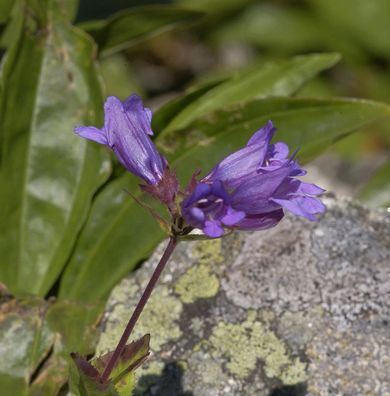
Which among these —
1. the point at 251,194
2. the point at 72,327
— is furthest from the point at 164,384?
the point at 251,194

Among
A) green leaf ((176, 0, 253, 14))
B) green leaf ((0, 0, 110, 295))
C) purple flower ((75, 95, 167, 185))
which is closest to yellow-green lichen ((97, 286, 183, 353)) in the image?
green leaf ((0, 0, 110, 295))

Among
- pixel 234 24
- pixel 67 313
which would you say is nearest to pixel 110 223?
pixel 67 313

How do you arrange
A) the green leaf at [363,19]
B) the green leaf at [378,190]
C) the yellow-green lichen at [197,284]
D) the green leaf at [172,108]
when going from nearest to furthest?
the yellow-green lichen at [197,284], the green leaf at [172,108], the green leaf at [378,190], the green leaf at [363,19]

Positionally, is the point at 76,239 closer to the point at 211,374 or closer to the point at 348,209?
the point at 211,374

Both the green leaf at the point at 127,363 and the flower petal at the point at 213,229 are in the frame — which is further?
the green leaf at the point at 127,363

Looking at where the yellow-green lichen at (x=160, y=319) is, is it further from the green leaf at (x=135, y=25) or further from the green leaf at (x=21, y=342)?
the green leaf at (x=135, y=25)

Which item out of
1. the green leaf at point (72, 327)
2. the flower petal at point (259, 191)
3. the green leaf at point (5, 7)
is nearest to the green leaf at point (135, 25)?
the green leaf at point (5, 7)

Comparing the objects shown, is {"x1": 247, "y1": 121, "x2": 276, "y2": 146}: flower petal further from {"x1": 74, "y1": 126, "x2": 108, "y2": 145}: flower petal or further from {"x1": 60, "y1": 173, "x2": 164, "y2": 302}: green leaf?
{"x1": 60, "y1": 173, "x2": 164, "y2": 302}: green leaf
